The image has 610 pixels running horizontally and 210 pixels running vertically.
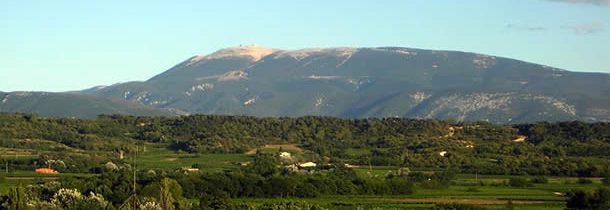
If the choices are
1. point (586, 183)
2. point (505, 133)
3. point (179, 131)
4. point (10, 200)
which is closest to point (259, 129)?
point (179, 131)

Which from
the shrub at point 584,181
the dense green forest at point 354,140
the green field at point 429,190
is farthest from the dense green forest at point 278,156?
the shrub at point 584,181

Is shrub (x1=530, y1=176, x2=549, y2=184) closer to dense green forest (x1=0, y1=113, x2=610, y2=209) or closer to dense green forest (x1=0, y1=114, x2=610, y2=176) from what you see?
dense green forest (x1=0, y1=113, x2=610, y2=209)

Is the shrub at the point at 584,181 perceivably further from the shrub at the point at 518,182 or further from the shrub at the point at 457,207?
the shrub at the point at 457,207

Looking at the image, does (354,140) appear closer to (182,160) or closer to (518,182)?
(182,160)

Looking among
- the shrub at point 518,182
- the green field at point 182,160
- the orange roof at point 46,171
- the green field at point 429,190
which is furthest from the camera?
the green field at point 182,160

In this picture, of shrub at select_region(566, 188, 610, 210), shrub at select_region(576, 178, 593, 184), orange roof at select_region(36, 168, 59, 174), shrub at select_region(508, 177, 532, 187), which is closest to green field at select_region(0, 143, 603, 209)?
shrub at select_region(576, 178, 593, 184)

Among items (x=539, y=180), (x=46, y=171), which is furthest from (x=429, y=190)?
(x=46, y=171)

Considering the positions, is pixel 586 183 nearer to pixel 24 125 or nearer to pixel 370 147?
pixel 370 147

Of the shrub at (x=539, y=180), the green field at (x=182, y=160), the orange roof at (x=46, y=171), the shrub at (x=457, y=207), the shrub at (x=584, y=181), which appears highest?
the shrub at (x=457, y=207)

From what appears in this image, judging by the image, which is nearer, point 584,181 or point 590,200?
point 590,200

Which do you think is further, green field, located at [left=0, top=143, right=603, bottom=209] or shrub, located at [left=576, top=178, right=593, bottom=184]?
shrub, located at [left=576, top=178, right=593, bottom=184]

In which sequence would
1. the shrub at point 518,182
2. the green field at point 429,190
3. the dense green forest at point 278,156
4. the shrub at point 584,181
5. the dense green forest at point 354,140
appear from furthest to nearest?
the dense green forest at point 354,140
the shrub at point 584,181
the shrub at point 518,182
the dense green forest at point 278,156
the green field at point 429,190

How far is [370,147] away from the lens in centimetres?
14662

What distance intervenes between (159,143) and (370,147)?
1089 inches
